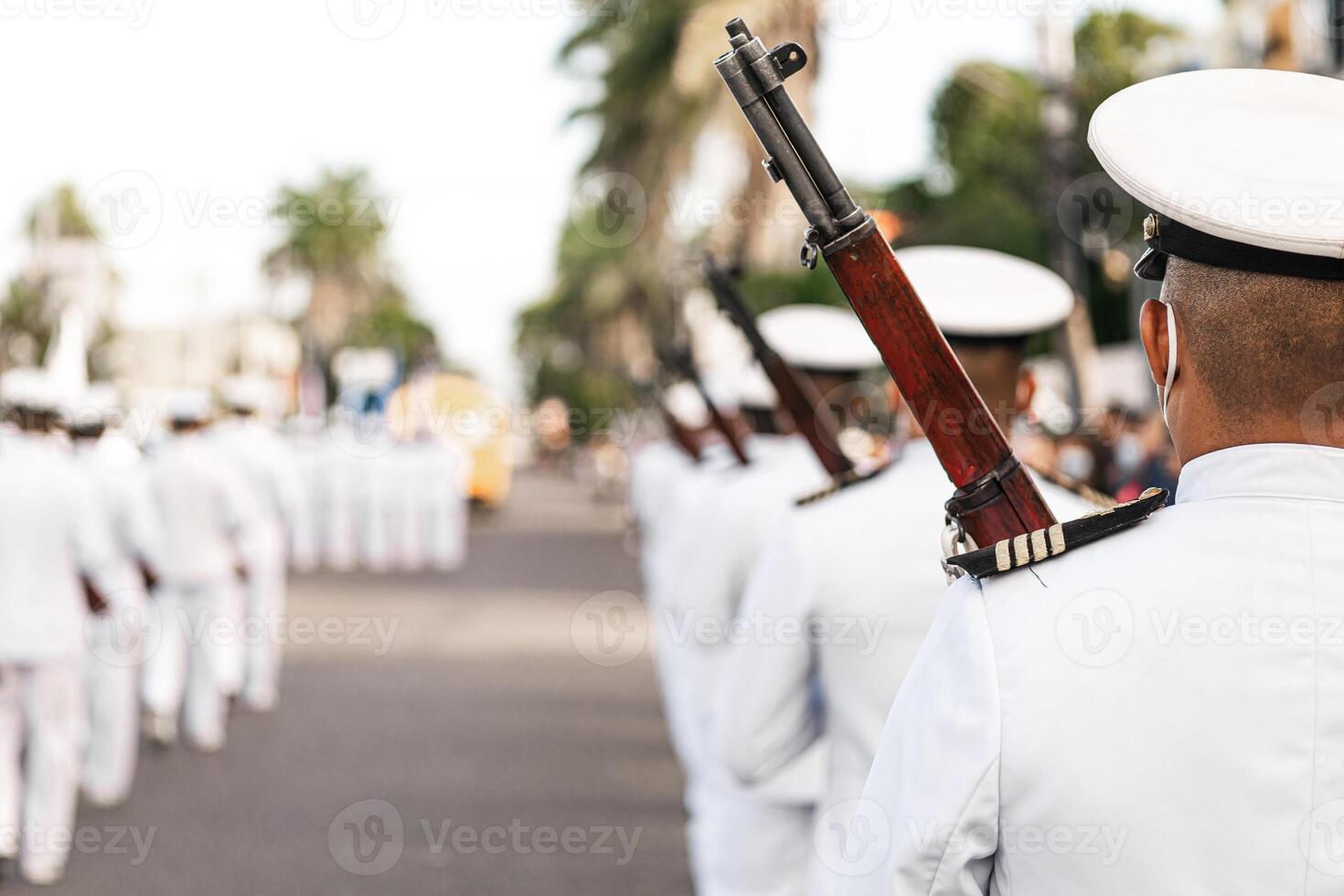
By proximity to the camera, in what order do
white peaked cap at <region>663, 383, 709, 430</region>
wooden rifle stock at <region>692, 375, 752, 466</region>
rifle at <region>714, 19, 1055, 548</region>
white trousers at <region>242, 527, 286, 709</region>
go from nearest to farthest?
rifle at <region>714, 19, 1055, 548</region> → wooden rifle stock at <region>692, 375, 752, 466</region> → white trousers at <region>242, 527, 286, 709</region> → white peaked cap at <region>663, 383, 709, 430</region>

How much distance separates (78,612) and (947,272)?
4.99 meters

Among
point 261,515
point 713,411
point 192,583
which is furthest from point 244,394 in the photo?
point 713,411

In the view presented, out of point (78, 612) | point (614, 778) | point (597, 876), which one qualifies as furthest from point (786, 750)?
point (614, 778)

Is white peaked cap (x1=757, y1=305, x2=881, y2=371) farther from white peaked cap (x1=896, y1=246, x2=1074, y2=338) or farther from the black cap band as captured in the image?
the black cap band

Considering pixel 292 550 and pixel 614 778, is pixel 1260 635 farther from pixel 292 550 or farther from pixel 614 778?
pixel 292 550

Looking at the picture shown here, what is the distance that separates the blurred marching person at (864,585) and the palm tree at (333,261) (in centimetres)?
5880

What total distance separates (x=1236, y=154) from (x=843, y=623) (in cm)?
160

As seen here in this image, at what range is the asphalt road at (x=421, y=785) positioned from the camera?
250 inches

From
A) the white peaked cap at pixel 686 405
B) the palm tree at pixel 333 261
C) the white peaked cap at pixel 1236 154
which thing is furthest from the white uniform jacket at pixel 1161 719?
the palm tree at pixel 333 261

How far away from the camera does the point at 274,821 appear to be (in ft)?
23.7

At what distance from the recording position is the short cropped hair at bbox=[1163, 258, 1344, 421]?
5.19 feet

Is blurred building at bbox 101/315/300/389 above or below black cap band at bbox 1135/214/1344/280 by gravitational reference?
below

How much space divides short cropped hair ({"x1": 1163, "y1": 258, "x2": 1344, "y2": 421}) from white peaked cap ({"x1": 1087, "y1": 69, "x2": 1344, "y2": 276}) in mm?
31

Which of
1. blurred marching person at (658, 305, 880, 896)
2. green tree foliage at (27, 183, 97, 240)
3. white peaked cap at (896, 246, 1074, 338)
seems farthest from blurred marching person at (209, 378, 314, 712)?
green tree foliage at (27, 183, 97, 240)
